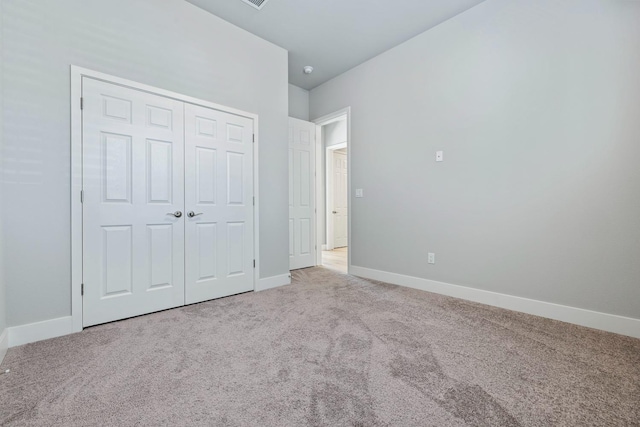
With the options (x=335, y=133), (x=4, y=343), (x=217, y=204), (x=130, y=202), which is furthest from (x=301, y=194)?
(x=4, y=343)

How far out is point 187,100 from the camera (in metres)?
2.66

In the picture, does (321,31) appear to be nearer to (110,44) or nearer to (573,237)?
(110,44)

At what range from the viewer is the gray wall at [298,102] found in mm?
4453

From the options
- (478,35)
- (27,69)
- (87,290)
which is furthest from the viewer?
(478,35)

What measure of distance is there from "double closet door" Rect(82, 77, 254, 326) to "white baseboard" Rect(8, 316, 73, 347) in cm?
11

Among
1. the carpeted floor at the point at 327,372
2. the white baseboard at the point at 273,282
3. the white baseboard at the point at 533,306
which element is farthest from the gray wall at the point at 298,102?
the carpeted floor at the point at 327,372

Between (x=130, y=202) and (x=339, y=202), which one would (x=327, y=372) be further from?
(x=339, y=202)

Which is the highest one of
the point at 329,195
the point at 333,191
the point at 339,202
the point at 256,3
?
the point at 256,3

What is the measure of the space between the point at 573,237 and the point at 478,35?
6.80ft

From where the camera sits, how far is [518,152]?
2.51m

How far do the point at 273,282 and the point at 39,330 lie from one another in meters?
1.97

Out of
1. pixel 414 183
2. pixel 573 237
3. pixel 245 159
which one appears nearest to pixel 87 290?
pixel 245 159

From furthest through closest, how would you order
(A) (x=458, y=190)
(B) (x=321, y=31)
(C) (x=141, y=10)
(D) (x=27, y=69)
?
(B) (x=321, y=31), (A) (x=458, y=190), (C) (x=141, y=10), (D) (x=27, y=69)

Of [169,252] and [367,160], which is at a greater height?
[367,160]
